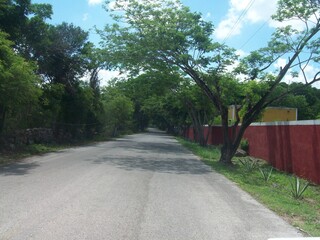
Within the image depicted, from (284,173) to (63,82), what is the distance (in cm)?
1967

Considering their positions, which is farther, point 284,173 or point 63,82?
point 63,82

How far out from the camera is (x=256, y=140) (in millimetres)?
25406

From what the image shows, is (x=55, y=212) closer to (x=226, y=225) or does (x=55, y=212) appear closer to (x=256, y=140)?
(x=226, y=225)

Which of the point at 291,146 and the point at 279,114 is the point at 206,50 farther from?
the point at 279,114

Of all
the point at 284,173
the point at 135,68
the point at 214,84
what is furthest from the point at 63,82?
the point at 284,173

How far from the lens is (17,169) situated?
48.5 feet

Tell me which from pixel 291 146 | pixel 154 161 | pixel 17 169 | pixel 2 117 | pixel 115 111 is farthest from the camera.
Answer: pixel 115 111

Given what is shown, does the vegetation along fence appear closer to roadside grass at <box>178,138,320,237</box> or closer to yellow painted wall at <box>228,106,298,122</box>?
roadside grass at <box>178,138,320,237</box>

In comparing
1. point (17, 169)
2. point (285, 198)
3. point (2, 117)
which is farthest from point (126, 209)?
point (2, 117)

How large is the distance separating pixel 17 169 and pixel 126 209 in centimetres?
765

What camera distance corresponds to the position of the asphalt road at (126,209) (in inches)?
267

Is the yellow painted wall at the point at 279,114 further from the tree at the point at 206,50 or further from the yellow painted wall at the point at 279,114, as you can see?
the tree at the point at 206,50

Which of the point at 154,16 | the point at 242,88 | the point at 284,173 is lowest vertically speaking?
the point at 284,173

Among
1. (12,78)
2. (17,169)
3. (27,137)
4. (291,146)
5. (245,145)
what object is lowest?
(17,169)
